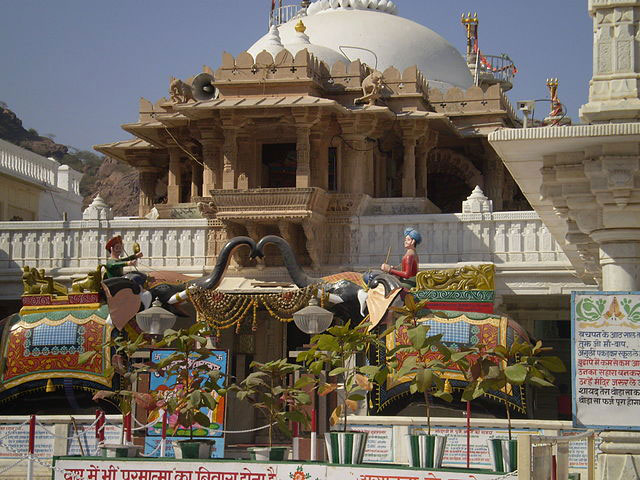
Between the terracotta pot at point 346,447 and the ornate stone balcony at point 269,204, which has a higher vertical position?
the ornate stone balcony at point 269,204

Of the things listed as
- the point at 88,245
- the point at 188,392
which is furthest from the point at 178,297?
the point at 188,392

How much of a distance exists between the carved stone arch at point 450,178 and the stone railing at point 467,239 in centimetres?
576

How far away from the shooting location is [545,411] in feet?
89.4

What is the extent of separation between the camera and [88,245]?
26391mm

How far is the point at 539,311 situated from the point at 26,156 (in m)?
15.3

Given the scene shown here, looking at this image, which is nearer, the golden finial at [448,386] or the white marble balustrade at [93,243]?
the golden finial at [448,386]

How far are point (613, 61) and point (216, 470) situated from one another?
5689 millimetres

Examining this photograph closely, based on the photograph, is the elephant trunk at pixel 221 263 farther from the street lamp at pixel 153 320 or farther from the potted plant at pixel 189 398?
the potted plant at pixel 189 398

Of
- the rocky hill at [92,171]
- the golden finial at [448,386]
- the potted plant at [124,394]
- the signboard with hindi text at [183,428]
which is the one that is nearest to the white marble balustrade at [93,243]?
the potted plant at [124,394]

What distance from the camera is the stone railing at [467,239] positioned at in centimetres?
2402

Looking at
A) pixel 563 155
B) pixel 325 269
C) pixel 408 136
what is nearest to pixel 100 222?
pixel 325 269

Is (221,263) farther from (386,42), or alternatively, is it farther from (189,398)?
(386,42)

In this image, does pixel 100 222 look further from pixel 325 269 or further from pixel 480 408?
pixel 480 408

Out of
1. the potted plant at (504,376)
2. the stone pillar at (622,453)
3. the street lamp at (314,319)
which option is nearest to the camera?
the potted plant at (504,376)
